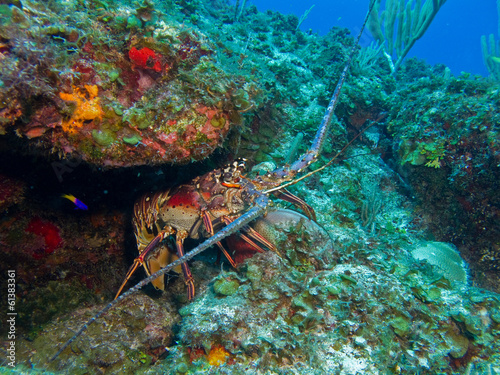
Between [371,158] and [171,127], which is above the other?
[371,158]

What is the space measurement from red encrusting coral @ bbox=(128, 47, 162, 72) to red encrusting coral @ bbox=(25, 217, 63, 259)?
2659 mm

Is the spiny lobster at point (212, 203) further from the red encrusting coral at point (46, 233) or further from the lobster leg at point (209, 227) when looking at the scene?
the red encrusting coral at point (46, 233)

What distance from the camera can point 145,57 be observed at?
2.44m

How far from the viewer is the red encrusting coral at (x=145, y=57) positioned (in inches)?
95.4

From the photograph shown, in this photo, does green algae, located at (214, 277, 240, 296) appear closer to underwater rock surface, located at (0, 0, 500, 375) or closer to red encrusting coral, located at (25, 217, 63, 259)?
underwater rock surface, located at (0, 0, 500, 375)

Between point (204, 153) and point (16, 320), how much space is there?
318cm

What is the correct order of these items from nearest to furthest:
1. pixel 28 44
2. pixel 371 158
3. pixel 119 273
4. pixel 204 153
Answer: pixel 28 44
pixel 204 153
pixel 119 273
pixel 371 158

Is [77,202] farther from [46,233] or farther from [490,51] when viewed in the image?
[490,51]

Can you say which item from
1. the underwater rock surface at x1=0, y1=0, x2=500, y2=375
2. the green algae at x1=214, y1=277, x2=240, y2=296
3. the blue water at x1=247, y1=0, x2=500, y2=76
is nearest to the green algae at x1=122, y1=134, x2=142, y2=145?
the underwater rock surface at x1=0, y1=0, x2=500, y2=375

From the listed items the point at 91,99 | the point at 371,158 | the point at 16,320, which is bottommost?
the point at 16,320

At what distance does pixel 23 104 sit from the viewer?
1.91 m

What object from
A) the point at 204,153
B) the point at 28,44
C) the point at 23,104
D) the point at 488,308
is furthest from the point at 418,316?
the point at 28,44

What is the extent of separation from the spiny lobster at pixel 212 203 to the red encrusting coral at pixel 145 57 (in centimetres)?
149

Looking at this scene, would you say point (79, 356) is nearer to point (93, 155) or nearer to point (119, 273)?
point (119, 273)
